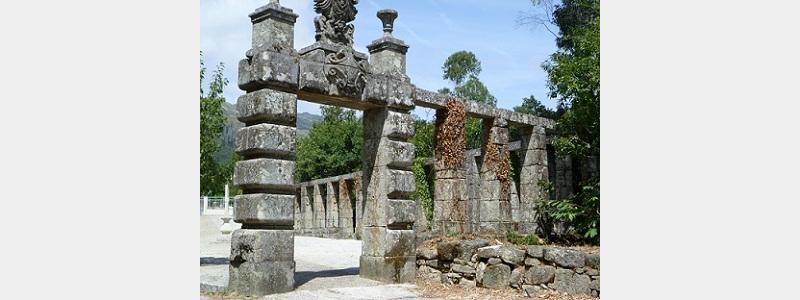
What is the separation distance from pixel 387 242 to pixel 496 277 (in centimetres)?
165

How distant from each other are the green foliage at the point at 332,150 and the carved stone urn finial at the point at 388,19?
98.3 ft

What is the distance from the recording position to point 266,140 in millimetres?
8398

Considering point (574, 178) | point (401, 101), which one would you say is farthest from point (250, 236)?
point (574, 178)

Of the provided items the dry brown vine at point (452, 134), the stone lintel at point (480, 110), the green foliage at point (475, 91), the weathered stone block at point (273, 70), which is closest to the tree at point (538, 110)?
the stone lintel at point (480, 110)

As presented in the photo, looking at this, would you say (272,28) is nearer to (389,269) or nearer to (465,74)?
(389,269)

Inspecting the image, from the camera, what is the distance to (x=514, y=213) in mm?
17297

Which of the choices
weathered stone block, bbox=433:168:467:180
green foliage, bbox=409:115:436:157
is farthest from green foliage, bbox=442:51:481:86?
weathered stone block, bbox=433:168:467:180

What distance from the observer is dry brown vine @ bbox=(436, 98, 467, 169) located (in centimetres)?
1470

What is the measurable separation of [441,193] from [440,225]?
704 mm

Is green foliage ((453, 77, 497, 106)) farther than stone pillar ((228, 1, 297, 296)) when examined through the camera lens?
Yes

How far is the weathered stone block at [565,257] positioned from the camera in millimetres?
8602

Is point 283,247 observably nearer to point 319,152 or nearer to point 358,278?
point 358,278

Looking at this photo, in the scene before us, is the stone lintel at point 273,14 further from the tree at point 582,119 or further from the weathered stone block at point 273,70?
the tree at point 582,119

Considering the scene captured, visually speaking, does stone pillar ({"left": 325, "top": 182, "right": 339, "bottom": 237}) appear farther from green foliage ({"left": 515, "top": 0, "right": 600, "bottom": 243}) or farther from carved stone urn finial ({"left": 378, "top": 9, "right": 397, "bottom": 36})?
carved stone urn finial ({"left": 378, "top": 9, "right": 397, "bottom": 36})
